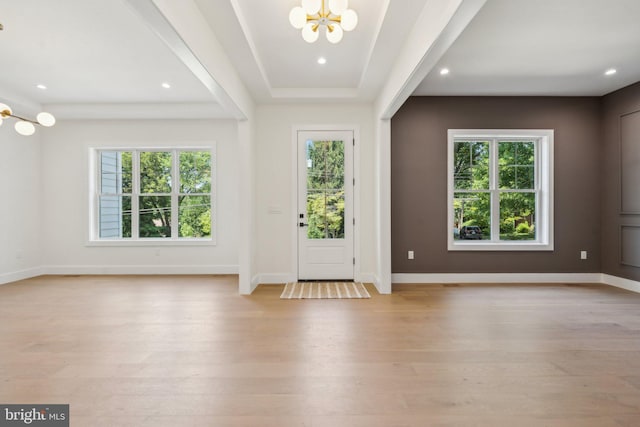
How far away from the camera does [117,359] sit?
97.7 inches

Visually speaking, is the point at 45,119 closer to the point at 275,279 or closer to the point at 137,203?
the point at 137,203

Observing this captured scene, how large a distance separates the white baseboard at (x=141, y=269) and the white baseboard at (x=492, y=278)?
301 cm

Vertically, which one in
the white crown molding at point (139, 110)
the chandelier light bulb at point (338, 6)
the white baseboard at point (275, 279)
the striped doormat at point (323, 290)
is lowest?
the striped doormat at point (323, 290)

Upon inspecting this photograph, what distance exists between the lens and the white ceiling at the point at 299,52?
2.88 metres

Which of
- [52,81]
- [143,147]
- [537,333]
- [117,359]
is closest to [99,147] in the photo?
[143,147]

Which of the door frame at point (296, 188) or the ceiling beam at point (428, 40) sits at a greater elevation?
the ceiling beam at point (428, 40)

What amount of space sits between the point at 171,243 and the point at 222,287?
167cm

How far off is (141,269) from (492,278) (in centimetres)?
592

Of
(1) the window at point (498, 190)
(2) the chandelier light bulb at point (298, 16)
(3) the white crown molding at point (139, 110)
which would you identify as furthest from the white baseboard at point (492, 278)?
(3) the white crown molding at point (139, 110)

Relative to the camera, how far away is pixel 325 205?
511cm

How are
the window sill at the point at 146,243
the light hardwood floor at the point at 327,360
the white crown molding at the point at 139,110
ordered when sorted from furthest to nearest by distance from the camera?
the window sill at the point at 146,243 → the white crown molding at the point at 139,110 → the light hardwood floor at the point at 327,360

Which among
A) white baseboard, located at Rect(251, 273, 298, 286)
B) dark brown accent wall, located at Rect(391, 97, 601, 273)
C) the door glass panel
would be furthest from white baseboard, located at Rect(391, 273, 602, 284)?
white baseboard, located at Rect(251, 273, 298, 286)

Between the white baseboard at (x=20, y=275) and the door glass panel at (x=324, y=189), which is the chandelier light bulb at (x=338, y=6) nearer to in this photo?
the door glass panel at (x=324, y=189)

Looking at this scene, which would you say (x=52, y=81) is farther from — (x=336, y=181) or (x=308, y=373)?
(x=308, y=373)
